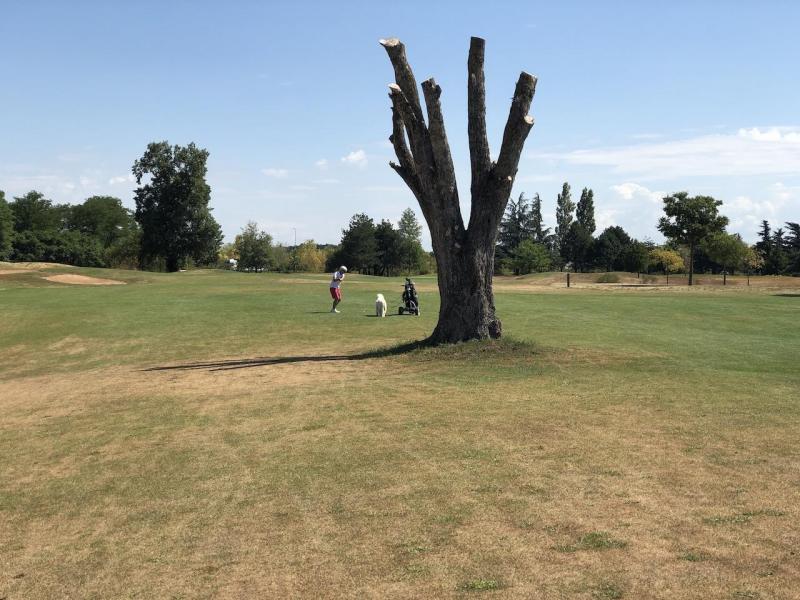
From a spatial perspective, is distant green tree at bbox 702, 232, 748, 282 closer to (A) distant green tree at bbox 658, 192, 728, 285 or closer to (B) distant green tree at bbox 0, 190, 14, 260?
(A) distant green tree at bbox 658, 192, 728, 285

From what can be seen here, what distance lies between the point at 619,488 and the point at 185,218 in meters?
76.3

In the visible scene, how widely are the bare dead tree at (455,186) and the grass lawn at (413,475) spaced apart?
1.15 m

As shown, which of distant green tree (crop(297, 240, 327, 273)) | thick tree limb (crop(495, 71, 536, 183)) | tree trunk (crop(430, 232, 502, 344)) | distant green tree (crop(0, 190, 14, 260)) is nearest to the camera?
thick tree limb (crop(495, 71, 536, 183))

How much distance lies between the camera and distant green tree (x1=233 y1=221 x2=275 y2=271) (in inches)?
4611

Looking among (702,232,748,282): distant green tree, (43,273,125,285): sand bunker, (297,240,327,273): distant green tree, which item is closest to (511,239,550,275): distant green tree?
(702,232,748,282): distant green tree

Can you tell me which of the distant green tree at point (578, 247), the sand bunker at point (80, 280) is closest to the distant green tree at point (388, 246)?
the distant green tree at point (578, 247)

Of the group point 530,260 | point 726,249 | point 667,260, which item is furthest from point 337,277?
point 530,260

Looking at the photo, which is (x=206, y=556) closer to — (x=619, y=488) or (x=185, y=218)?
(x=619, y=488)

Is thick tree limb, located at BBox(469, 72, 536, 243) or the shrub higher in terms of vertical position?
thick tree limb, located at BBox(469, 72, 536, 243)

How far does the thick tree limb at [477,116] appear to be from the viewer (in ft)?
55.4

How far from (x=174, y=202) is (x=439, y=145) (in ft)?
216

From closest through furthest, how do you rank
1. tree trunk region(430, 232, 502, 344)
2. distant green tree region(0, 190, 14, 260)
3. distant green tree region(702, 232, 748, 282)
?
tree trunk region(430, 232, 502, 344) < distant green tree region(702, 232, 748, 282) < distant green tree region(0, 190, 14, 260)

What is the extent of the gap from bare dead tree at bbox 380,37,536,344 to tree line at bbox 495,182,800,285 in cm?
5321

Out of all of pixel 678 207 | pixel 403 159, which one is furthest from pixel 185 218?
pixel 403 159
